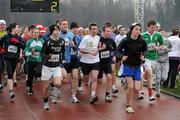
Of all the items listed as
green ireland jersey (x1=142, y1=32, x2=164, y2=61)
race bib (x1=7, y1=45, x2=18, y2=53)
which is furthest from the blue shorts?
race bib (x1=7, y1=45, x2=18, y2=53)

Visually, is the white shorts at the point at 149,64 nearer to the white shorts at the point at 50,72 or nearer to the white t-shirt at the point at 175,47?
the white shorts at the point at 50,72

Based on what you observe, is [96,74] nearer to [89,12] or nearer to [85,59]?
[85,59]

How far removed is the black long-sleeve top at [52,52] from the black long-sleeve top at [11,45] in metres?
1.98

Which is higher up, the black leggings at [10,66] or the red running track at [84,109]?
the black leggings at [10,66]

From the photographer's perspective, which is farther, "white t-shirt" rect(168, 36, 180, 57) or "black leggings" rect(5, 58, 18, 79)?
"white t-shirt" rect(168, 36, 180, 57)

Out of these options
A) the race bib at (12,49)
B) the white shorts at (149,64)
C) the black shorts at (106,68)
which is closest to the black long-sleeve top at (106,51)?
the black shorts at (106,68)

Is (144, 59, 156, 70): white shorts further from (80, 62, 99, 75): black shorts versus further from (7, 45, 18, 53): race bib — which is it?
(7, 45, 18, 53): race bib

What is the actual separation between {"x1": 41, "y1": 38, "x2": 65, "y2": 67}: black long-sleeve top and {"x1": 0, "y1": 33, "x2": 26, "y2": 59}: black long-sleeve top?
1.98 meters

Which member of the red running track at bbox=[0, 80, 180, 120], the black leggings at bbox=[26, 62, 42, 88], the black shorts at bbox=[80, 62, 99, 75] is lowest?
the red running track at bbox=[0, 80, 180, 120]

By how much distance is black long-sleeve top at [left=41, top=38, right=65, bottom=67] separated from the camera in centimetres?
1078

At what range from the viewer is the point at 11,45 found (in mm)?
12570

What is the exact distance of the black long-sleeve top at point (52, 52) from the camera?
10781 mm

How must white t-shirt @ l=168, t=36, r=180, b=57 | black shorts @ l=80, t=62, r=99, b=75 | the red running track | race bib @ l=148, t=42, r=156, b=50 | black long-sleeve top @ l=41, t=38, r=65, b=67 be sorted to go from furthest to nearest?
white t-shirt @ l=168, t=36, r=180, b=57 < race bib @ l=148, t=42, r=156, b=50 < black shorts @ l=80, t=62, r=99, b=75 < black long-sleeve top @ l=41, t=38, r=65, b=67 < the red running track

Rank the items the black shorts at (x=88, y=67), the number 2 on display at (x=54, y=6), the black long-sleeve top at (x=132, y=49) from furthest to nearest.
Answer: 1. the number 2 on display at (x=54, y=6)
2. the black shorts at (x=88, y=67)
3. the black long-sleeve top at (x=132, y=49)
